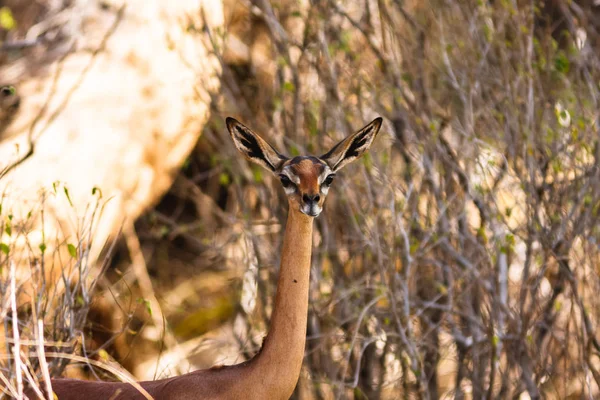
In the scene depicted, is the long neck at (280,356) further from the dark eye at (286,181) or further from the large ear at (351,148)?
the large ear at (351,148)

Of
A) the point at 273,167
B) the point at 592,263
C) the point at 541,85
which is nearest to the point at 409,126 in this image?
the point at 541,85

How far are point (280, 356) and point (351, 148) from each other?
1077 millimetres

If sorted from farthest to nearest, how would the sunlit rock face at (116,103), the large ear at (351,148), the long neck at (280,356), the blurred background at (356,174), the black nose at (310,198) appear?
the sunlit rock face at (116,103) → the blurred background at (356,174) → the large ear at (351,148) → the long neck at (280,356) → the black nose at (310,198)

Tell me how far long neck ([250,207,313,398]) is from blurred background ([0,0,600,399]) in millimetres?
1336

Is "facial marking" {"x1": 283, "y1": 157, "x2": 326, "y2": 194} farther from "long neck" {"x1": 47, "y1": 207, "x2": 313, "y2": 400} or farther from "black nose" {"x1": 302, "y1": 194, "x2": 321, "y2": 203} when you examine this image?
"long neck" {"x1": 47, "y1": 207, "x2": 313, "y2": 400}

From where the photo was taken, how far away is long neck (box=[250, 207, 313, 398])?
4.14 m

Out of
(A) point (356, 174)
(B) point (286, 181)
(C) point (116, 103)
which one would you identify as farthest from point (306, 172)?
(C) point (116, 103)

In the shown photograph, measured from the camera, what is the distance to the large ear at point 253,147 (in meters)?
4.37

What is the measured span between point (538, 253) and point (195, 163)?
16.1 ft

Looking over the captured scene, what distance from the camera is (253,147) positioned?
4.44 metres

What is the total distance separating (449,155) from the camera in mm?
6988

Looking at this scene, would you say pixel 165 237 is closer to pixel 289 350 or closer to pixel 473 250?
pixel 473 250

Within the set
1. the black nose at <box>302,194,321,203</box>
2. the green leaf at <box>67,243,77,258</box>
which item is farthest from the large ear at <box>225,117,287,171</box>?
the green leaf at <box>67,243,77,258</box>

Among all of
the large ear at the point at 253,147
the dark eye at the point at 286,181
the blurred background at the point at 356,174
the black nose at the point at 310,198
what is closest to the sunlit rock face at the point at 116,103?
the blurred background at the point at 356,174
